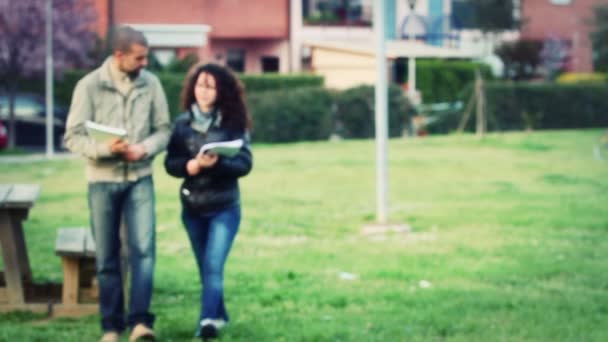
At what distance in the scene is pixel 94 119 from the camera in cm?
736

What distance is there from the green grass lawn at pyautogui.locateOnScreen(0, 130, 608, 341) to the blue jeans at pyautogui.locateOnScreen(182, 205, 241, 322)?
0.89 ft

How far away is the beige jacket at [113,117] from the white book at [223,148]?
28 cm

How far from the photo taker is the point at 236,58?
44.5 meters

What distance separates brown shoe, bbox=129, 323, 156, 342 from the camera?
7.33 meters

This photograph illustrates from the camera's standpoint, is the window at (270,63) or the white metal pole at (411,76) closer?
the white metal pole at (411,76)

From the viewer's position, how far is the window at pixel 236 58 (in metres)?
44.3

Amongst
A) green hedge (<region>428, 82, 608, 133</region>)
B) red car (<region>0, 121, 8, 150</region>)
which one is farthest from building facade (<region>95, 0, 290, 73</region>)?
green hedge (<region>428, 82, 608, 133</region>)

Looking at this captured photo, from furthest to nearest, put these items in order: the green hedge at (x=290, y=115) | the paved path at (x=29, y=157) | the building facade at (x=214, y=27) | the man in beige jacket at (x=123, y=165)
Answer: the building facade at (x=214, y=27)
the green hedge at (x=290, y=115)
the paved path at (x=29, y=157)
the man in beige jacket at (x=123, y=165)

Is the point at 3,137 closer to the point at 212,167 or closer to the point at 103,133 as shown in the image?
the point at 212,167

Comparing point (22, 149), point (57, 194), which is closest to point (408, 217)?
point (57, 194)

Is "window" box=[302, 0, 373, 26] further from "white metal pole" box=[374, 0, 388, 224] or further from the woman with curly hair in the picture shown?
the woman with curly hair

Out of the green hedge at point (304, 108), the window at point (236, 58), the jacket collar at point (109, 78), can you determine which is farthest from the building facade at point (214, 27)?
the jacket collar at point (109, 78)

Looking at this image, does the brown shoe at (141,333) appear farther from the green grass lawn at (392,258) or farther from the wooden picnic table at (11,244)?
the wooden picnic table at (11,244)

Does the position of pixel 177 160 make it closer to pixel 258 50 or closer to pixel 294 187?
pixel 294 187
